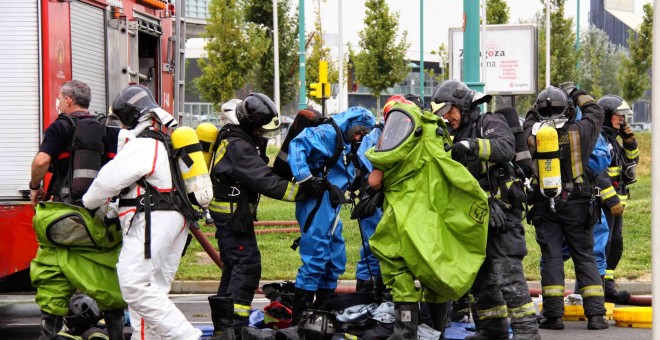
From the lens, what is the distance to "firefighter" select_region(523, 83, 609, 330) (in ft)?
29.3

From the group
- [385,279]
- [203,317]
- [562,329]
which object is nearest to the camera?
[385,279]

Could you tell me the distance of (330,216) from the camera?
859 centimetres

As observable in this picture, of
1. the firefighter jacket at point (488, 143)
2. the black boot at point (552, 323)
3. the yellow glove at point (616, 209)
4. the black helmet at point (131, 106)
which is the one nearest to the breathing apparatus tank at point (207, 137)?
the black helmet at point (131, 106)

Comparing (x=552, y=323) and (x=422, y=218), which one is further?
(x=552, y=323)

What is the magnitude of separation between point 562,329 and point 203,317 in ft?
10.7

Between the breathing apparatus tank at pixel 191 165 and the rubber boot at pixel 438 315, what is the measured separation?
5.84 feet

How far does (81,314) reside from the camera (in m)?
7.90

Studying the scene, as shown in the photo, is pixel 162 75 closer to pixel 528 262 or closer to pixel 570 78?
pixel 528 262

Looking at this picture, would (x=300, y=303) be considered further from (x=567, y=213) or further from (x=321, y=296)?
(x=567, y=213)

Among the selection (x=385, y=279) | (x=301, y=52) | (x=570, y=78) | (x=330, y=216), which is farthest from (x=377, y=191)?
(x=570, y=78)

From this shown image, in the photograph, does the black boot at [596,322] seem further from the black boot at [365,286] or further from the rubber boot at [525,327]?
the black boot at [365,286]

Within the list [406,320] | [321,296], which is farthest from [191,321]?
[406,320]

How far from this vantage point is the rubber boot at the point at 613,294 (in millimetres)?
10328

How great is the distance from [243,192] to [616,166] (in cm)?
413
